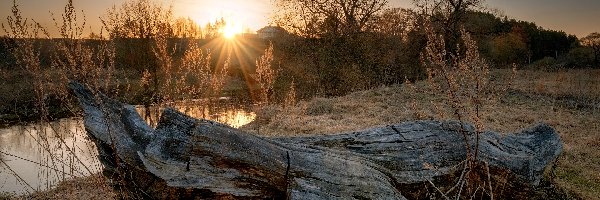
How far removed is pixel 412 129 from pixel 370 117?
6.66m

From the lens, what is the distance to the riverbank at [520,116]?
6.05 metres

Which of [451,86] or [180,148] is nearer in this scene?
[451,86]

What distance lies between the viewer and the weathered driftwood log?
10.7 ft

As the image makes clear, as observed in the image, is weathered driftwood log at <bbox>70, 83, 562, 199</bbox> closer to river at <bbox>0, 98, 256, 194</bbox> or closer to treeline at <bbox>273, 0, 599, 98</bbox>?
river at <bbox>0, 98, 256, 194</bbox>

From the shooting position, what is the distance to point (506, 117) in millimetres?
10633

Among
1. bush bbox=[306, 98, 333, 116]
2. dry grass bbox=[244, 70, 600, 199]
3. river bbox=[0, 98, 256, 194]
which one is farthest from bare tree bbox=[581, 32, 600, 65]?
river bbox=[0, 98, 256, 194]

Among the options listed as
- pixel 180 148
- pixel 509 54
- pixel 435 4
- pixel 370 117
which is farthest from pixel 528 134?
pixel 509 54

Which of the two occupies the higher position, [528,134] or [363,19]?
[363,19]

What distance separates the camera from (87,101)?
3877 millimetres

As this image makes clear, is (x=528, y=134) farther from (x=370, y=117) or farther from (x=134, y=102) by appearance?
(x=134, y=102)

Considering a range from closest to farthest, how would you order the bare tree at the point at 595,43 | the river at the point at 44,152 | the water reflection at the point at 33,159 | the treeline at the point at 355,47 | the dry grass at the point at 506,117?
the dry grass at the point at 506,117
the river at the point at 44,152
the water reflection at the point at 33,159
the treeline at the point at 355,47
the bare tree at the point at 595,43

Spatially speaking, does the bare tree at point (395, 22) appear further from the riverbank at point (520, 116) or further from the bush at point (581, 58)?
the bush at point (581, 58)

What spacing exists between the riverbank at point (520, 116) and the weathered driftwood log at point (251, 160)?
0.79 metres

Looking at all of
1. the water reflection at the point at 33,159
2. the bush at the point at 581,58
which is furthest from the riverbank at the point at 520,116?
the bush at the point at 581,58
